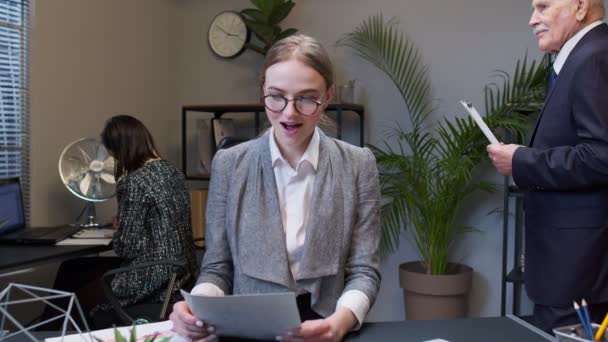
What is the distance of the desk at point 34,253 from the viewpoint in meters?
2.36

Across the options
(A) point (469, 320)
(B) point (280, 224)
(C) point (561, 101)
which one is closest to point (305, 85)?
(B) point (280, 224)

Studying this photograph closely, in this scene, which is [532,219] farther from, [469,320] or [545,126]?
[469,320]

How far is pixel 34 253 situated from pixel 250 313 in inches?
67.8

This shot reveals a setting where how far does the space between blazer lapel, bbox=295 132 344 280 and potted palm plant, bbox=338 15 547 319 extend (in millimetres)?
1935

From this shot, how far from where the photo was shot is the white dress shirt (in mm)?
1475

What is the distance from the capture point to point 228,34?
434cm

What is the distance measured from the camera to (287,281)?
1436 mm

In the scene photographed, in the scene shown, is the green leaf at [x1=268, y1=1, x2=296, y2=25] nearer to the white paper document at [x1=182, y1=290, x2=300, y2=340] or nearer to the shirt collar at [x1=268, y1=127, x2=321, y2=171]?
the shirt collar at [x1=268, y1=127, x2=321, y2=171]

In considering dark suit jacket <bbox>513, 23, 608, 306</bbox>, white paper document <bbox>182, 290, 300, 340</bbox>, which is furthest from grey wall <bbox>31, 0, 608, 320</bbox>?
white paper document <bbox>182, 290, 300, 340</bbox>

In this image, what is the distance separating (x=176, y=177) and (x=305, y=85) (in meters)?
1.51

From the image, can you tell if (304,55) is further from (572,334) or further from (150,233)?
(150,233)

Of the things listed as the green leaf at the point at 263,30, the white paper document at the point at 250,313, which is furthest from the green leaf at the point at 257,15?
the white paper document at the point at 250,313

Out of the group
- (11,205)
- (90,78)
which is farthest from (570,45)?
(90,78)

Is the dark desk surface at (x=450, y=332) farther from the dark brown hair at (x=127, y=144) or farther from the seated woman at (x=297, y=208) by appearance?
the dark brown hair at (x=127, y=144)
